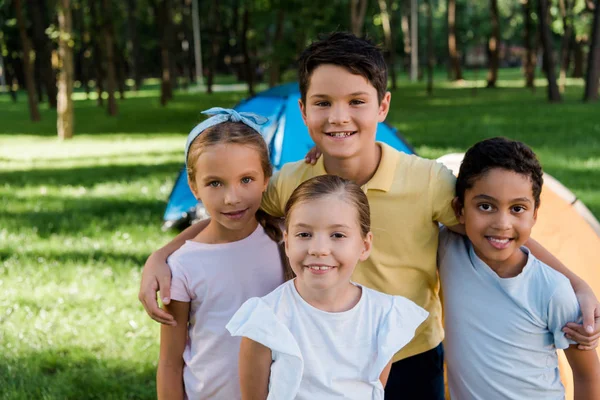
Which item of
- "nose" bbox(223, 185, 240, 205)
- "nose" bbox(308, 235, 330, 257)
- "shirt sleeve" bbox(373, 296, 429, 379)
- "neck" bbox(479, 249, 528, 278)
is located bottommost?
"shirt sleeve" bbox(373, 296, 429, 379)

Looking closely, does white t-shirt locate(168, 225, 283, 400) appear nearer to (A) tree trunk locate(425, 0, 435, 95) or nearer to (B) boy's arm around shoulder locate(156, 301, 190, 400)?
(B) boy's arm around shoulder locate(156, 301, 190, 400)

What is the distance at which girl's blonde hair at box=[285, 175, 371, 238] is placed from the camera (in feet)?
6.80

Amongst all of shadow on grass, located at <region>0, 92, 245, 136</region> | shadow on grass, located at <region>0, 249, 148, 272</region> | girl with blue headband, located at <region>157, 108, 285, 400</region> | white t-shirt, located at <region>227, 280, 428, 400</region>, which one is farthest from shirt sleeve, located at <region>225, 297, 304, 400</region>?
shadow on grass, located at <region>0, 92, 245, 136</region>

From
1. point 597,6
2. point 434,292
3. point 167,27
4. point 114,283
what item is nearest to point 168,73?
point 167,27


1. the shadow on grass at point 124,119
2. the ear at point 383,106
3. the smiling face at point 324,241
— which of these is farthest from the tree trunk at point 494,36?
the smiling face at point 324,241

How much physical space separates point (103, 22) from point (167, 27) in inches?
203

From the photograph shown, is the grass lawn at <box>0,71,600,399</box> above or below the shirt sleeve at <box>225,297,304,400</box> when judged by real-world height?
below

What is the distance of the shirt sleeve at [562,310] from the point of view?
227 cm

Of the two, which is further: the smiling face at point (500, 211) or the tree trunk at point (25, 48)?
the tree trunk at point (25, 48)

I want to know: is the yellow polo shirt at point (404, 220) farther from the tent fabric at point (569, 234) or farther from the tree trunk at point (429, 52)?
the tree trunk at point (429, 52)

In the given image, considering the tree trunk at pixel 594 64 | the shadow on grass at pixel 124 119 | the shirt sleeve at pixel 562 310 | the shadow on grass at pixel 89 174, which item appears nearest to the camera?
the shirt sleeve at pixel 562 310

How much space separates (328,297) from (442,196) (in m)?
0.63

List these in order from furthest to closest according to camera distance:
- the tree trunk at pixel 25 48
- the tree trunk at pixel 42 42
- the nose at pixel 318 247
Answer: the tree trunk at pixel 42 42 < the tree trunk at pixel 25 48 < the nose at pixel 318 247

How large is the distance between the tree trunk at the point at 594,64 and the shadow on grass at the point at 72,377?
14.6 meters
